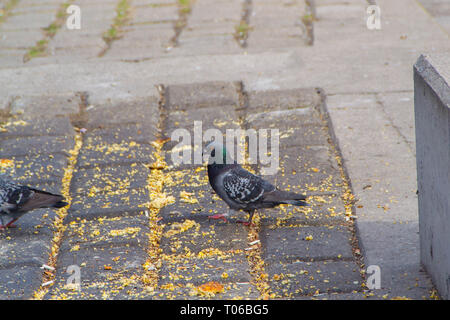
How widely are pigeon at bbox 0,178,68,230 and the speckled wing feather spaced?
45.5 inches

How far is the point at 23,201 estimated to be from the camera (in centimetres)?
457

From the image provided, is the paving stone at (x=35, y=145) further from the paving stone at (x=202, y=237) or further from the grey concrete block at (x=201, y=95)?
the paving stone at (x=202, y=237)

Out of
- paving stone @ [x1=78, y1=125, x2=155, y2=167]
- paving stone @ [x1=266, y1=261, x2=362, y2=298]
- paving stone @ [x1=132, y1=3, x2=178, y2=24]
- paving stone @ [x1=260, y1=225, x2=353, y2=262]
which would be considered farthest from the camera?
paving stone @ [x1=132, y1=3, x2=178, y2=24]

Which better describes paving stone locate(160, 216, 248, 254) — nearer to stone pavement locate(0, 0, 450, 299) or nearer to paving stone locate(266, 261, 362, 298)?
stone pavement locate(0, 0, 450, 299)

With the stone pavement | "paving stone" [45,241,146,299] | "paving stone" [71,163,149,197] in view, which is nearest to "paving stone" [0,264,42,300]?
the stone pavement

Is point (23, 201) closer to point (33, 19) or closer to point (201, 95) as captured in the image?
point (201, 95)

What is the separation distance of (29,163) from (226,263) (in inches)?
93.1

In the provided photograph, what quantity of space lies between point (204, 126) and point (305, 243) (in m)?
2.32

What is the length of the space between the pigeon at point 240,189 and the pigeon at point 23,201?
1.09m

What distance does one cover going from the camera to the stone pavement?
4.04 meters

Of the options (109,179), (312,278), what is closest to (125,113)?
(109,179)

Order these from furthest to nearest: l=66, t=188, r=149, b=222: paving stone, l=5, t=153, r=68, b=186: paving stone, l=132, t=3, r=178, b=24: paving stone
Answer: l=132, t=3, r=178, b=24: paving stone
l=5, t=153, r=68, b=186: paving stone
l=66, t=188, r=149, b=222: paving stone
